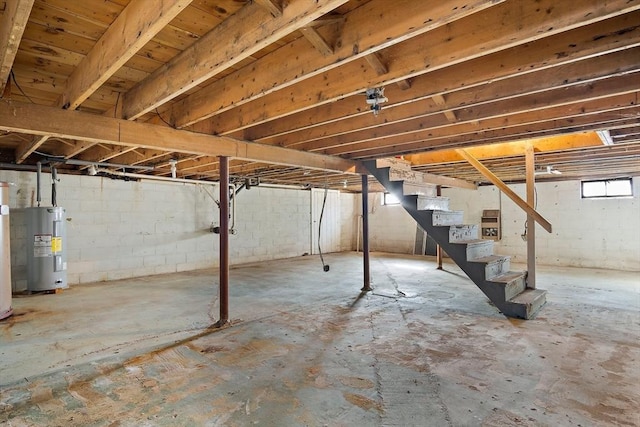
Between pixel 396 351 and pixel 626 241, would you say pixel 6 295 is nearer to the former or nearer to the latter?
pixel 396 351

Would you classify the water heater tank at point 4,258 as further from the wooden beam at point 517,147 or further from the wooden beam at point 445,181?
the wooden beam at point 445,181

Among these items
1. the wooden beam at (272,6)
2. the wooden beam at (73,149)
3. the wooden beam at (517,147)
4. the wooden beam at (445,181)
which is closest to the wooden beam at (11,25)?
the wooden beam at (272,6)

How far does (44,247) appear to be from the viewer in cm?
485

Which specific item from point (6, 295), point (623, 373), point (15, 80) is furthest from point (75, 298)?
point (623, 373)

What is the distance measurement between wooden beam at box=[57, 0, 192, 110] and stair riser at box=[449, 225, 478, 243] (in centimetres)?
376

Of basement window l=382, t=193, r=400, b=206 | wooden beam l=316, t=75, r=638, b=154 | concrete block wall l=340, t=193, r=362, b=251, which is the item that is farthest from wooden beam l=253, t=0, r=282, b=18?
concrete block wall l=340, t=193, r=362, b=251

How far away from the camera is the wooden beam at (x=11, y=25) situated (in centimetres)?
128

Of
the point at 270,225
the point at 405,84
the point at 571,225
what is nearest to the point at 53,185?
the point at 270,225

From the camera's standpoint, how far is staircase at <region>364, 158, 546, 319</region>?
3.81 meters

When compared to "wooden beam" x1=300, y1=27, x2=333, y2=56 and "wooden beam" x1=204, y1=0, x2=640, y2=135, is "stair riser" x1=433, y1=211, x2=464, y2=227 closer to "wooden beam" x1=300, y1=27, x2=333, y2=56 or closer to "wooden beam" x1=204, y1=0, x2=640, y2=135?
"wooden beam" x1=204, y1=0, x2=640, y2=135

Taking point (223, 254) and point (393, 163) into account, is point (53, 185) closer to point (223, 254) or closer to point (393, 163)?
point (223, 254)

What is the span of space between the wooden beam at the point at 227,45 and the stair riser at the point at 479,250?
3.43 meters

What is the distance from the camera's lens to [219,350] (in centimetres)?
289

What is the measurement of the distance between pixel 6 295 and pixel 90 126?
2.71 metres
